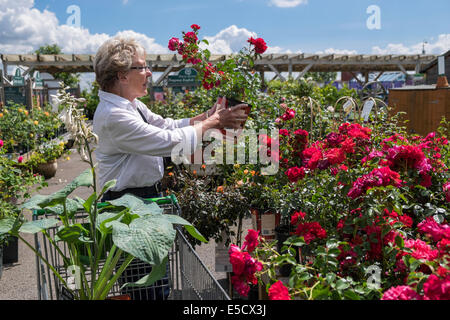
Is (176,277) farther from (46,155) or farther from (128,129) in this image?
(46,155)

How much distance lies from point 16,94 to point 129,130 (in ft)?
30.1

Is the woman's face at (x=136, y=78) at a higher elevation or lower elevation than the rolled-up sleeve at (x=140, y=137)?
higher

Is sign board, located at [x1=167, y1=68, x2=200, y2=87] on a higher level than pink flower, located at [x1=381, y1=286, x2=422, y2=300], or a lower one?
higher

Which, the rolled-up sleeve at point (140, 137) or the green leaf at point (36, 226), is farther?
the rolled-up sleeve at point (140, 137)

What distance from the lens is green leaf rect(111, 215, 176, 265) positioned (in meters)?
1.14

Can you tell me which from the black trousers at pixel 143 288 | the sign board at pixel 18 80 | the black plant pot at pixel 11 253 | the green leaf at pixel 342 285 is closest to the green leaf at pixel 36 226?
the black trousers at pixel 143 288

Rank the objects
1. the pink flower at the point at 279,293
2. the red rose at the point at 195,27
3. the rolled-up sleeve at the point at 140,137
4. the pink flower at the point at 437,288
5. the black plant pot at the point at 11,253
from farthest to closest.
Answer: the black plant pot at the point at 11,253, the red rose at the point at 195,27, the rolled-up sleeve at the point at 140,137, the pink flower at the point at 279,293, the pink flower at the point at 437,288

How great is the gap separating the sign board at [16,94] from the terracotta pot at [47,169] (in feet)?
10.8

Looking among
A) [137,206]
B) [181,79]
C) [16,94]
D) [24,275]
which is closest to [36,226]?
[137,206]

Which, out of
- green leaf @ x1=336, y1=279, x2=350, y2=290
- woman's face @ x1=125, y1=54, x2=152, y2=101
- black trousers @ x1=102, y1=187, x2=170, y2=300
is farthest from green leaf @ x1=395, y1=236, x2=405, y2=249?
woman's face @ x1=125, y1=54, x2=152, y2=101

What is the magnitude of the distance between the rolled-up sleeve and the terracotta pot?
5.55m

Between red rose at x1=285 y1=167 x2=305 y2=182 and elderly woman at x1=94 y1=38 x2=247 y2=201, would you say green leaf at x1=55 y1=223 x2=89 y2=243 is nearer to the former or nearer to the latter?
elderly woman at x1=94 y1=38 x2=247 y2=201

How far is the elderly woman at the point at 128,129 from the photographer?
6.03 feet

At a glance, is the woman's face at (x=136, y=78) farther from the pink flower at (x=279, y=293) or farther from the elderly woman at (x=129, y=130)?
the pink flower at (x=279, y=293)
